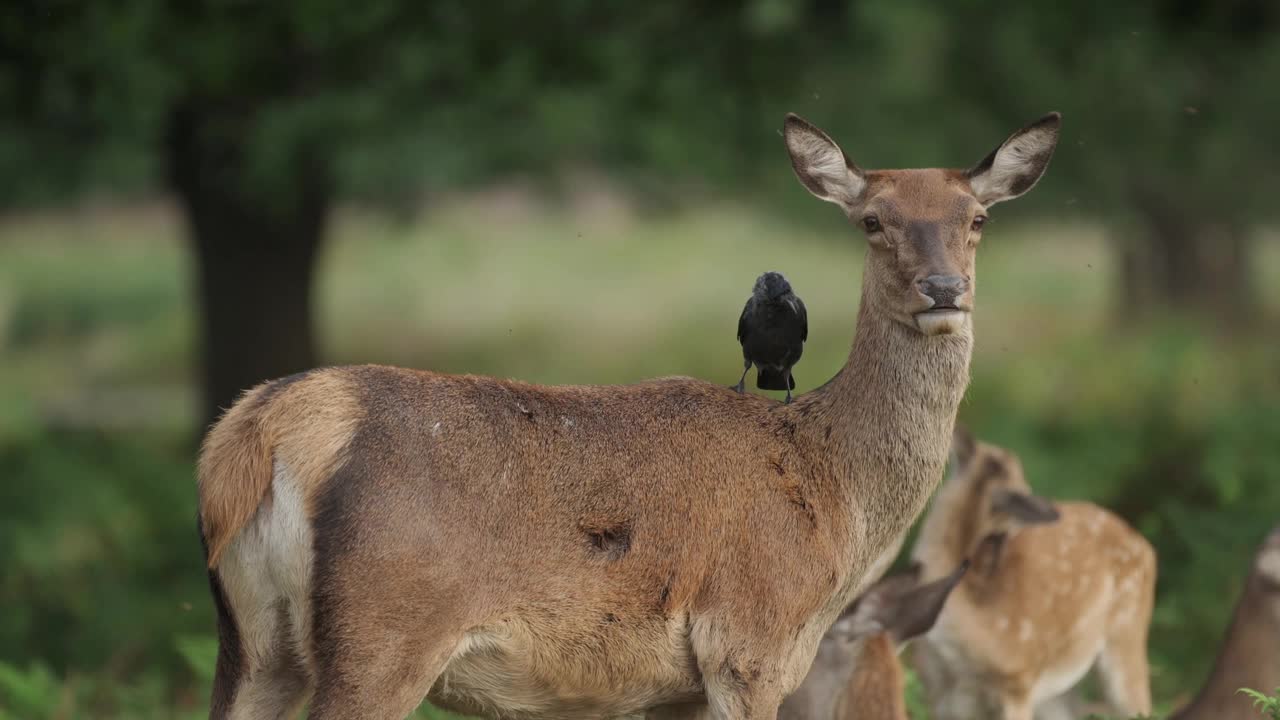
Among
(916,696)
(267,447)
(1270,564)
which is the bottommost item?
(916,696)

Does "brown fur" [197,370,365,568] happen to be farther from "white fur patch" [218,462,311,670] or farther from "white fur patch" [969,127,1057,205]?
"white fur patch" [969,127,1057,205]

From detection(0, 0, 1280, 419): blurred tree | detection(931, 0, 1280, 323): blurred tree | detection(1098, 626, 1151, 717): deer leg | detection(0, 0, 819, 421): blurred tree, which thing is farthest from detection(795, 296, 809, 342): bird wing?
detection(0, 0, 819, 421): blurred tree

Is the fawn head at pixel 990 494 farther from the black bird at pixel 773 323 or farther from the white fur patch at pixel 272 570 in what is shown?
the white fur patch at pixel 272 570

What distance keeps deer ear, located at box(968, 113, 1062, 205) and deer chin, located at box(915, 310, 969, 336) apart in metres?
0.53

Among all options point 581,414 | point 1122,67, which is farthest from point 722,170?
point 581,414

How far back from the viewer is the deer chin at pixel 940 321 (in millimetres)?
4582

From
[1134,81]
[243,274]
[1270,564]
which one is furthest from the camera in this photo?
[243,274]

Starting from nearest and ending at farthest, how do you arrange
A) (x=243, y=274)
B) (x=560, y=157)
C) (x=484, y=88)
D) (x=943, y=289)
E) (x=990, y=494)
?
1. (x=943, y=289)
2. (x=990, y=494)
3. (x=484, y=88)
4. (x=243, y=274)
5. (x=560, y=157)

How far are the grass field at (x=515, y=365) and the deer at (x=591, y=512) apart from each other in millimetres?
474

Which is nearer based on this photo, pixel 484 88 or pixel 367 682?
→ pixel 367 682

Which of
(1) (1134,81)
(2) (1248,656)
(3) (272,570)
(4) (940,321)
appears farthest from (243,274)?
(4) (940,321)

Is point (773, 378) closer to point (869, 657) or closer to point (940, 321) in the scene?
point (940, 321)

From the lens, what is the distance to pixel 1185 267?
69.6ft

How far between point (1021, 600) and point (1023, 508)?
0.52 m
